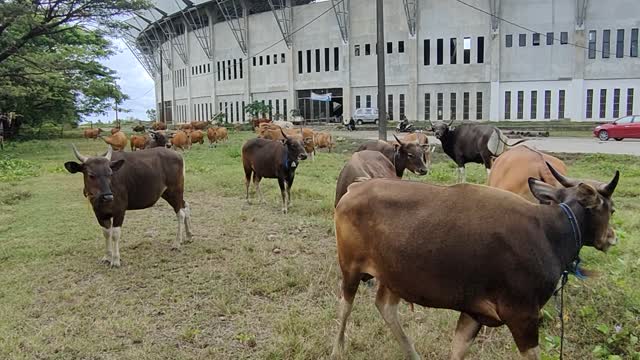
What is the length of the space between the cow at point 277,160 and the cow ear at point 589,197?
725 centimetres

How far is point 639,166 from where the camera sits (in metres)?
14.9

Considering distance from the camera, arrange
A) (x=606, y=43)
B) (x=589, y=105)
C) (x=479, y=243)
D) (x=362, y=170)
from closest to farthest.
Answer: (x=479, y=243)
(x=362, y=170)
(x=606, y=43)
(x=589, y=105)

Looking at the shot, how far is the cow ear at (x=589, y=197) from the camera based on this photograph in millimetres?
3293

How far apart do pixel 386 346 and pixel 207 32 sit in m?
56.5

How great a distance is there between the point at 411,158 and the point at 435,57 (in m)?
35.9

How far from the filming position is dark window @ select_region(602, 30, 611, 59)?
38.2 metres

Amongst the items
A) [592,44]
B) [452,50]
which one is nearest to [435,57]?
[452,50]

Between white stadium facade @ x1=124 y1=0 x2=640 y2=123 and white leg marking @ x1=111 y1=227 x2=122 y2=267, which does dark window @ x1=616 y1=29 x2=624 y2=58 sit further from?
white leg marking @ x1=111 y1=227 x2=122 y2=267

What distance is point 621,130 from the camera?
25.7 meters

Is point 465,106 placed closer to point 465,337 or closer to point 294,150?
point 294,150

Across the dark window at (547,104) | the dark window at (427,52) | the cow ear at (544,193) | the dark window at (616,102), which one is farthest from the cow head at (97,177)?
the dark window at (616,102)

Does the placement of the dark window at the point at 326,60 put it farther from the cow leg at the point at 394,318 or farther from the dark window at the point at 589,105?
the cow leg at the point at 394,318

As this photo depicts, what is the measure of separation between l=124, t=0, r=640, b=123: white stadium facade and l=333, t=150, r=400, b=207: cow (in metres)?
25.6

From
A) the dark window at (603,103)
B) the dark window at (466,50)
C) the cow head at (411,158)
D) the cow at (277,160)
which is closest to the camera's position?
the cow head at (411,158)
